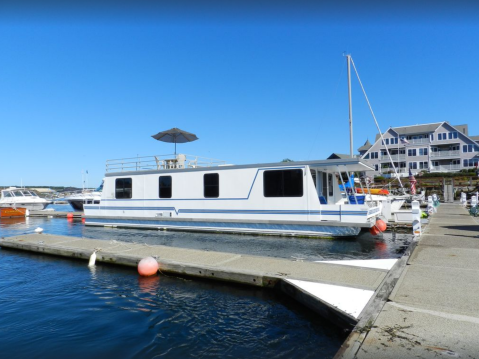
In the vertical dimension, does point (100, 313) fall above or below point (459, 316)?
below

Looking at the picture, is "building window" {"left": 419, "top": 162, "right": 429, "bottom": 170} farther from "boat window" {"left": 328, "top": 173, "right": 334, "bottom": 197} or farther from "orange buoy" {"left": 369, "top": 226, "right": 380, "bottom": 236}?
"orange buoy" {"left": 369, "top": 226, "right": 380, "bottom": 236}

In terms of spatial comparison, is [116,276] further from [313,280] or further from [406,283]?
[406,283]

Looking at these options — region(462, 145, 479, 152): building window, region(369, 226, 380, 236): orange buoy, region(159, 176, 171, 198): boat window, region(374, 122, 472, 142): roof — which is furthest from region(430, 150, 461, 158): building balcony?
region(159, 176, 171, 198): boat window

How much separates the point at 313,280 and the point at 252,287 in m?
1.24

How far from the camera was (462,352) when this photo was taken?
9.71 feet

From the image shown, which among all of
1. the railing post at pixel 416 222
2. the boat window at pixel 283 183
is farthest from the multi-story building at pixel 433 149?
the railing post at pixel 416 222

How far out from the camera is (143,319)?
5.23 m

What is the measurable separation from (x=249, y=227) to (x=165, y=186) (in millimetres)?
4712

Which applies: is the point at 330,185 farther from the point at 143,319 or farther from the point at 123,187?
the point at 143,319

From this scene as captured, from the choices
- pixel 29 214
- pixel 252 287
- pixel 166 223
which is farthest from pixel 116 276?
pixel 29 214

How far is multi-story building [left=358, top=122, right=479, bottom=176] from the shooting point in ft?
167

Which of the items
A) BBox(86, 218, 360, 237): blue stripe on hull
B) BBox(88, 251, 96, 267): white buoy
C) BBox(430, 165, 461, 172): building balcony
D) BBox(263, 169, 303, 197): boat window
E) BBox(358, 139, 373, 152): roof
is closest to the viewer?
BBox(88, 251, 96, 267): white buoy

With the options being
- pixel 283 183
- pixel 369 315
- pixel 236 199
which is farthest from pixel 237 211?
pixel 369 315

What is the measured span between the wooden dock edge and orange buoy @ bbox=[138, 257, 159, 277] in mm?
4597
